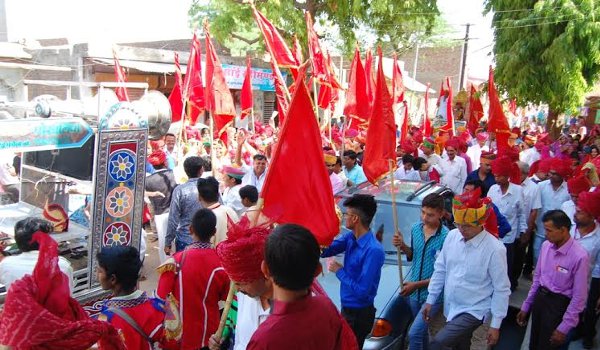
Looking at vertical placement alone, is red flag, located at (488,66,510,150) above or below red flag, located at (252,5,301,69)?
below

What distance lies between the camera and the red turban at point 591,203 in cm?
471

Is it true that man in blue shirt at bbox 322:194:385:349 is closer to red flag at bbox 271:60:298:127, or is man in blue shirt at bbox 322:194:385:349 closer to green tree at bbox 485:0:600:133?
red flag at bbox 271:60:298:127

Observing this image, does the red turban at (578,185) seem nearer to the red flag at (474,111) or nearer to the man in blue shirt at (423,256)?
the man in blue shirt at (423,256)

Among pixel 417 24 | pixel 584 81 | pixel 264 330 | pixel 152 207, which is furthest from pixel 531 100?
pixel 264 330

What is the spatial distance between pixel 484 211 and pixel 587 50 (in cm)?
1151

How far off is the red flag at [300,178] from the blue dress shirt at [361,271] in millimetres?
216

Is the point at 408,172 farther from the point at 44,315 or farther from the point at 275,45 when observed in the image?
the point at 44,315

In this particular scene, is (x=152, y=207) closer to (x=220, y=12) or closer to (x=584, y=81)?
(x=584, y=81)

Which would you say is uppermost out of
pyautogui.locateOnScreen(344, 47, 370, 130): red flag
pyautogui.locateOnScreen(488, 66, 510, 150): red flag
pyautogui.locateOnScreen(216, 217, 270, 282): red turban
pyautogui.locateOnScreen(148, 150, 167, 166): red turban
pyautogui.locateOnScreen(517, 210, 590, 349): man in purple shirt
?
pyautogui.locateOnScreen(344, 47, 370, 130): red flag

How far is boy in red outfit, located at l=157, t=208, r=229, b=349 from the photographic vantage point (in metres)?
3.52

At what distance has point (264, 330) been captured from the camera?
2.05m

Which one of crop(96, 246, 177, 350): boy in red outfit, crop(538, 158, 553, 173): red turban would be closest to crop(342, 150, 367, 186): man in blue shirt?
crop(538, 158, 553, 173): red turban

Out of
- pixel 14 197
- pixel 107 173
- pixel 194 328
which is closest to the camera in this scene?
pixel 194 328

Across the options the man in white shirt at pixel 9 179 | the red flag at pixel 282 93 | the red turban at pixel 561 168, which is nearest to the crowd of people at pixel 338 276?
the red turban at pixel 561 168
